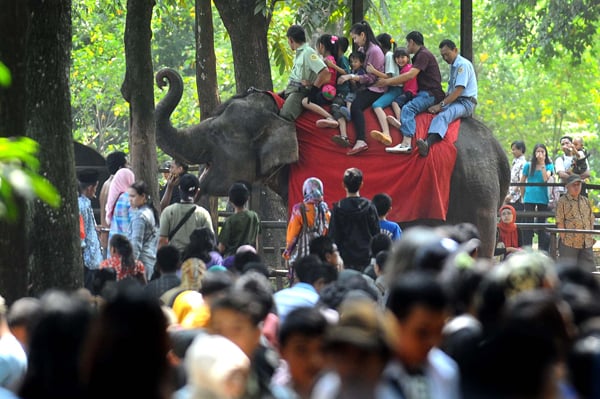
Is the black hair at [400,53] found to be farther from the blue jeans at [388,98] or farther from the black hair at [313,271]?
the black hair at [313,271]

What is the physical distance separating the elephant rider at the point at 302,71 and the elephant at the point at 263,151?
29 cm

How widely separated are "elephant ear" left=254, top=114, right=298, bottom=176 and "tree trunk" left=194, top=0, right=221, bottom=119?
Answer: 267 centimetres

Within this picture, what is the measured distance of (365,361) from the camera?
18.3 ft

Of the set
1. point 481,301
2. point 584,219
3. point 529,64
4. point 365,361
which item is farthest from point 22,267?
point 529,64

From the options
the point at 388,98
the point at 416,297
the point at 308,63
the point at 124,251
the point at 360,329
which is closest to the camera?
the point at 360,329

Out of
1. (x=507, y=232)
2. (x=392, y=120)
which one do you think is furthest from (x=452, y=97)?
(x=507, y=232)

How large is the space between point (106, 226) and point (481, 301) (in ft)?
31.1

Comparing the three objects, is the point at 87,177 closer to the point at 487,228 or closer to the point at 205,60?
the point at 487,228

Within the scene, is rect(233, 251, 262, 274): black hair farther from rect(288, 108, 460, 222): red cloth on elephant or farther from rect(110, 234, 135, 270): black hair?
rect(288, 108, 460, 222): red cloth on elephant

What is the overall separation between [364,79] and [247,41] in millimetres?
3551

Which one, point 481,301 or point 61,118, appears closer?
point 481,301

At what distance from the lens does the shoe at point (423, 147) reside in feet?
53.9

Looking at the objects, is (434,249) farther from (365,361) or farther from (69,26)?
(69,26)

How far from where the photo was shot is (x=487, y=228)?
1734 centimetres
